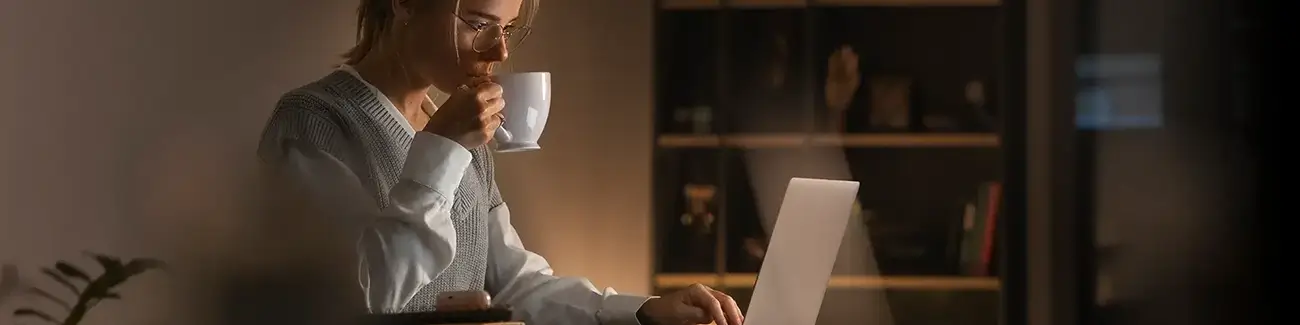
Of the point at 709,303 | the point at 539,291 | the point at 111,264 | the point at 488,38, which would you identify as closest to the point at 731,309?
the point at 709,303

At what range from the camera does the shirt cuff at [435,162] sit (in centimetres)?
54

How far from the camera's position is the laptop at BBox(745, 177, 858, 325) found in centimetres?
66

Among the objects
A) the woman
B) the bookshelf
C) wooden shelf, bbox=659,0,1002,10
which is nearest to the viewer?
the woman

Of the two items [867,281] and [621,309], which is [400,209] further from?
[867,281]

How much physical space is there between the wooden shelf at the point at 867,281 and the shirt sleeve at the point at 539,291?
66 mm

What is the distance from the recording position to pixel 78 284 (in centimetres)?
44

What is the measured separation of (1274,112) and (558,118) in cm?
81

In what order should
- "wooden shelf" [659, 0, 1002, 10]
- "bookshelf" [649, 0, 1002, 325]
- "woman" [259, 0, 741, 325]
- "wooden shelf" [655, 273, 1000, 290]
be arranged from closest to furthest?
1. "woman" [259, 0, 741, 325]
2. "wooden shelf" [655, 273, 1000, 290]
3. "bookshelf" [649, 0, 1002, 325]
4. "wooden shelf" [659, 0, 1002, 10]

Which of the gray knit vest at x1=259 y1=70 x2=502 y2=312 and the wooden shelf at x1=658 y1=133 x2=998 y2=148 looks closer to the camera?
the gray knit vest at x1=259 y1=70 x2=502 y2=312

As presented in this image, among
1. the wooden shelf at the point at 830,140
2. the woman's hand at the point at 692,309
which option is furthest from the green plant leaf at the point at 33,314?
the wooden shelf at the point at 830,140

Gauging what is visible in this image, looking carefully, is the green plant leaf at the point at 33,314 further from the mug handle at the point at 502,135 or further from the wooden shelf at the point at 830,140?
the wooden shelf at the point at 830,140

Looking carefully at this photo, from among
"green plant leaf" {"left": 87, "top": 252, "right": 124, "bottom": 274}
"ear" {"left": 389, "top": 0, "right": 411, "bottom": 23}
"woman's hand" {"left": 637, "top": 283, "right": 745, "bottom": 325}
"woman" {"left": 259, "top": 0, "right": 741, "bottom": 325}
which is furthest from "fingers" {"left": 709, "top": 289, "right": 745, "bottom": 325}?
"green plant leaf" {"left": 87, "top": 252, "right": 124, "bottom": 274}

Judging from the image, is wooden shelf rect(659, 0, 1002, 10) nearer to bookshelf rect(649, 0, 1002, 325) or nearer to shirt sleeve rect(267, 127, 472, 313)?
bookshelf rect(649, 0, 1002, 325)

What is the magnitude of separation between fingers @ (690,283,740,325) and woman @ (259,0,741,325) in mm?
155
